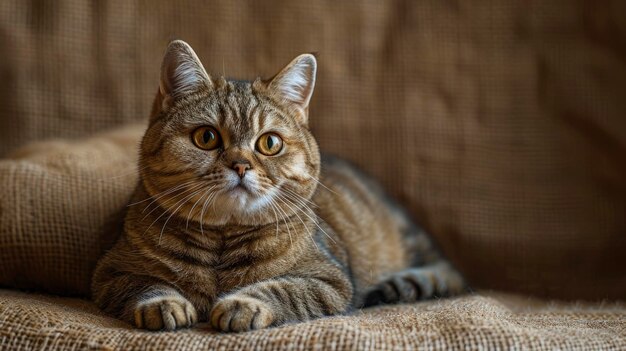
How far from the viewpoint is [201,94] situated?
1955 mm

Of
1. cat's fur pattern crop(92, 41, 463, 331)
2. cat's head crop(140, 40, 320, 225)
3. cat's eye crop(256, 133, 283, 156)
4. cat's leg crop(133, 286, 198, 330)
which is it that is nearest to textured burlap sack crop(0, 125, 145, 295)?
cat's fur pattern crop(92, 41, 463, 331)

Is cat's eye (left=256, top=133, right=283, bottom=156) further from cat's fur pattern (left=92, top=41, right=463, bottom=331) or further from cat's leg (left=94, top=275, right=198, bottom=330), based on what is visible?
cat's leg (left=94, top=275, right=198, bottom=330)

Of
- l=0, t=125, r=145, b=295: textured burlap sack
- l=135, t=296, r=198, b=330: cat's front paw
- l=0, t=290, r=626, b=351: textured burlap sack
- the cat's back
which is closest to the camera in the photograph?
l=0, t=290, r=626, b=351: textured burlap sack

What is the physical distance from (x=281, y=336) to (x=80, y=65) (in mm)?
1714

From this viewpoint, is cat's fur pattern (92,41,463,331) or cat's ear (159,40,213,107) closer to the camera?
cat's fur pattern (92,41,463,331)

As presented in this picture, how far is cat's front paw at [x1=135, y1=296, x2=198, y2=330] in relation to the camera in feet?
5.45

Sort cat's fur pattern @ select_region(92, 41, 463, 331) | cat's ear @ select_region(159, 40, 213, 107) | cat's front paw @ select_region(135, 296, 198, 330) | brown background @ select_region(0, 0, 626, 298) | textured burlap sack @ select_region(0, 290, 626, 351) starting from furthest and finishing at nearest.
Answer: brown background @ select_region(0, 0, 626, 298) → cat's ear @ select_region(159, 40, 213, 107) → cat's fur pattern @ select_region(92, 41, 463, 331) → cat's front paw @ select_region(135, 296, 198, 330) → textured burlap sack @ select_region(0, 290, 626, 351)

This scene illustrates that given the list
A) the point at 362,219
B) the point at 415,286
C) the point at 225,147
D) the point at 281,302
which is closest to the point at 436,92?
→ the point at 362,219

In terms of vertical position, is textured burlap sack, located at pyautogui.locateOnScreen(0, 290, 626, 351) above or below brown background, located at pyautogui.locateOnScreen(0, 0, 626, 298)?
below

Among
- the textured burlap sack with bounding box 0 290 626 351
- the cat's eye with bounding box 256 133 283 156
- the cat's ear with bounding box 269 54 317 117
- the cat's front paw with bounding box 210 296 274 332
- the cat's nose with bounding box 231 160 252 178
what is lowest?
the textured burlap sack with bounding box 0 290 626 351

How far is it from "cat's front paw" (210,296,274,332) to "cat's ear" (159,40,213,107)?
0.61m

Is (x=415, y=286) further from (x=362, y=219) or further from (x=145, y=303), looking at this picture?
(x=145, y=303)

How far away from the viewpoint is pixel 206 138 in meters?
1.85

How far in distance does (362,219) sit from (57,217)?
1.03 metres
